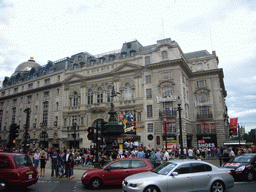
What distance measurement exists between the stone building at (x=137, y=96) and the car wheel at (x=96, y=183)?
22.2 m

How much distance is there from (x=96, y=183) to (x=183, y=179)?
4.88 m

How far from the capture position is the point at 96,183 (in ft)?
36.8

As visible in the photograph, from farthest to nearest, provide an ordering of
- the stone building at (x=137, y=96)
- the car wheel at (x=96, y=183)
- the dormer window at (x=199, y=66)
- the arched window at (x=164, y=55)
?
the dormer window at (x=199, y=66)
the arched window at (x=164, y=55)
the stone building at (x=137, y=96)
the car wheel at (x=96, y=183)

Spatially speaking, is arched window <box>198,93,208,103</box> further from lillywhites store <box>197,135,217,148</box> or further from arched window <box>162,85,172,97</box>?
arched window <box>162,85,172,97</box>

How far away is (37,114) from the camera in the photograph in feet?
182

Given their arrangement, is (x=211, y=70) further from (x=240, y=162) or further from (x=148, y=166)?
(x=148, y=166)

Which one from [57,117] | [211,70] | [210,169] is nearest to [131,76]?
[211,70]

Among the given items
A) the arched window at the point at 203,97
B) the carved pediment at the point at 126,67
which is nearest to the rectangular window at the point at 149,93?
the carved pediment at the point at 126,67

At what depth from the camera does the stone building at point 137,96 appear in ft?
129

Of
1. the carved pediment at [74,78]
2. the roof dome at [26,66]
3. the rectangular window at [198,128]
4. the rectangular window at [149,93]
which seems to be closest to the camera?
the rectangular window at [149,93]

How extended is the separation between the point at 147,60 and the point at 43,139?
32157mm

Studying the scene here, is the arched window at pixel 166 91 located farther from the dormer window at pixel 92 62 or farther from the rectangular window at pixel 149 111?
the dormer window at pixel 92 62

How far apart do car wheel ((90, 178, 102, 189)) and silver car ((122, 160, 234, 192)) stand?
9.22 feet

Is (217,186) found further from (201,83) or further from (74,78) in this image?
(74,78)
